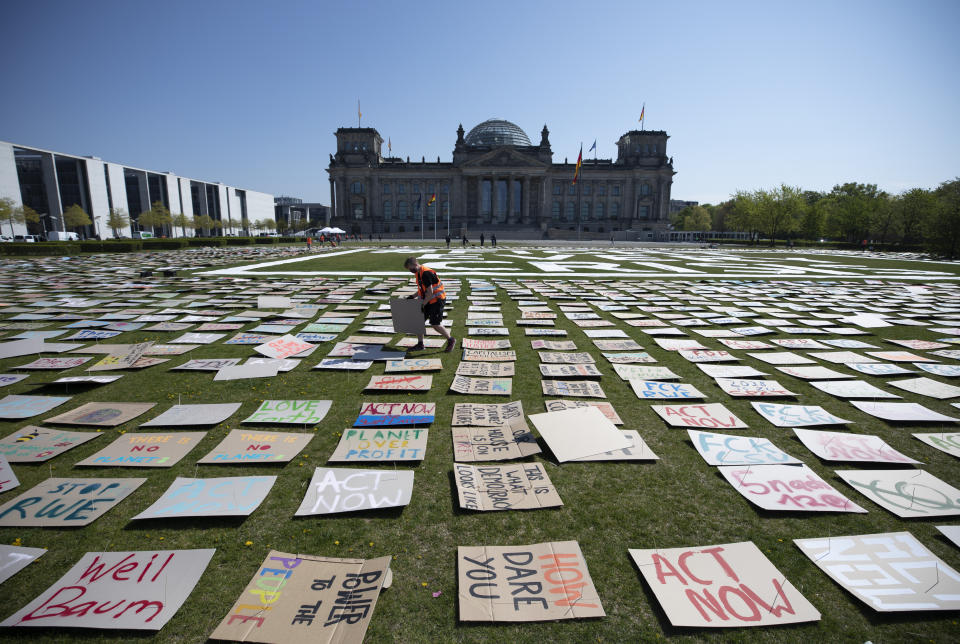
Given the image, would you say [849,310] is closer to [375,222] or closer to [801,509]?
[801,509]

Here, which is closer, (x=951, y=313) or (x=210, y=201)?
(x=951, y=313)

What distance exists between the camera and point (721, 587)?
3133 millimetres

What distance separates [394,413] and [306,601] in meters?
2.99

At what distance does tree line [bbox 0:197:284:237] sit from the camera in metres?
58.2

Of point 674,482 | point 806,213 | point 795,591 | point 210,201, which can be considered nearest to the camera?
point 795,591

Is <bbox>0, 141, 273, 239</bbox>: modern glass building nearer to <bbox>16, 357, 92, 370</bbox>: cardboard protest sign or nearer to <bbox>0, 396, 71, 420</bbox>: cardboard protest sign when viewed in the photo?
<bbox>16, 357, 92, 370</bbox>: cardboard protest sign

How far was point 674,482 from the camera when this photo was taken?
4.47 metres

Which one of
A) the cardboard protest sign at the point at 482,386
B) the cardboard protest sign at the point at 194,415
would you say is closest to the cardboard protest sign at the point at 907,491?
the cardboard protest sign at the point at 482,386

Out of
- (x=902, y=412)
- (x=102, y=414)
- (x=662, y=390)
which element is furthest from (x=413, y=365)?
(x=902, y=412)

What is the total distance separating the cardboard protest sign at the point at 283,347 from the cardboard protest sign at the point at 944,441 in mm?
9402

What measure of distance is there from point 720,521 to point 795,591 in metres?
0.80

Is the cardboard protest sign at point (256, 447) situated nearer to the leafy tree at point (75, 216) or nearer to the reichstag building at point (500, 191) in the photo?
the leafy tree at point (75, 216)

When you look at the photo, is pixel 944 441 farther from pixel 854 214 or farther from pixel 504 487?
pixel 854 214

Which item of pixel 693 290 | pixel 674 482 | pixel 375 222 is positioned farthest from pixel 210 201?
pixel 674 482
